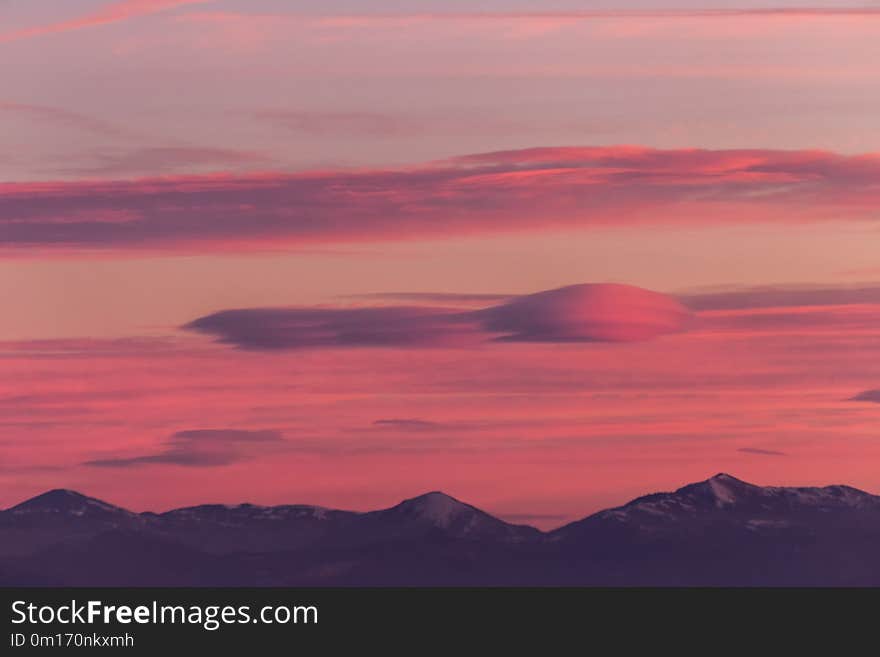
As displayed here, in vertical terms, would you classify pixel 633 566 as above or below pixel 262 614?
below

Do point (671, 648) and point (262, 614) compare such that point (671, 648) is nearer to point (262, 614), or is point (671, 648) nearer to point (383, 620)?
point (383, 620)

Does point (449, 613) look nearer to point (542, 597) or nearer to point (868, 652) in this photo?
point (542, 597)

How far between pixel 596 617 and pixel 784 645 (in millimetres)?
7083

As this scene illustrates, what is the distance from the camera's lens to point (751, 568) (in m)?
78.0

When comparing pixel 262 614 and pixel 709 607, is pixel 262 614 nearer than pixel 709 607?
Yes

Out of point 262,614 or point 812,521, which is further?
Result: point 812,521

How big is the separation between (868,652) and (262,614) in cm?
2136

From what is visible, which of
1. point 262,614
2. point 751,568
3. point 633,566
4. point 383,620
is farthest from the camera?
point 633,566

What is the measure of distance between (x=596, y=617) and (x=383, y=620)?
8161 millimetres

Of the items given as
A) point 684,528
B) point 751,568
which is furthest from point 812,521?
point 751,568

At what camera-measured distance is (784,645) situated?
174 feet

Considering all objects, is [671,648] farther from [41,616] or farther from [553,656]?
[41,616]

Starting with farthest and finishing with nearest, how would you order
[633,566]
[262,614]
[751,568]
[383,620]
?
[633,566] < [751,568] < [383,620] < [262,614]

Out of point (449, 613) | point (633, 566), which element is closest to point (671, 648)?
point (449, 613)
